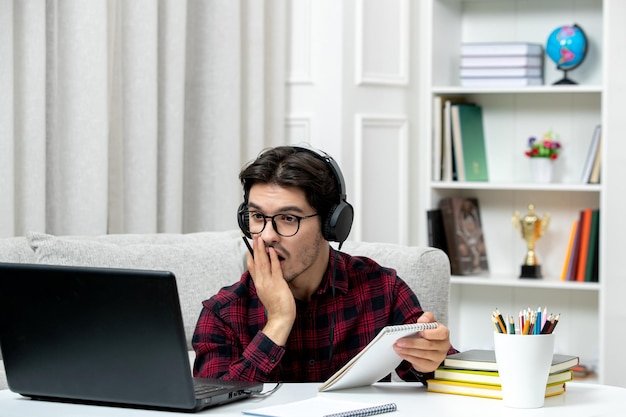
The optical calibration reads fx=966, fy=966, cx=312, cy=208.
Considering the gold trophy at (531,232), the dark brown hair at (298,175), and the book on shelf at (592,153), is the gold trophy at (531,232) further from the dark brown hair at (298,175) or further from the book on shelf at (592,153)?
the dark brown hair at (298,175)

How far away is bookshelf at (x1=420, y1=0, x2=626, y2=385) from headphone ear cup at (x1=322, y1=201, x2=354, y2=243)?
5.94 ft

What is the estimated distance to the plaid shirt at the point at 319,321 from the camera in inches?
66.6

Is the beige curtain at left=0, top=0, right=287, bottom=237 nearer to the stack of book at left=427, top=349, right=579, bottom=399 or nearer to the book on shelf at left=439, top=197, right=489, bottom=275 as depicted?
the book on shelf at left=439, top=197, right=489, bottom=275

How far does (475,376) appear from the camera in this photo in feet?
4.75

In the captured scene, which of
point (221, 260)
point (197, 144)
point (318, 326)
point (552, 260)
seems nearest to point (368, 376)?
point (318, 326)

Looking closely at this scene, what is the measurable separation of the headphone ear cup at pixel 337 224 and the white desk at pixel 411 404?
33 cm

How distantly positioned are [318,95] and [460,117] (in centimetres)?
55

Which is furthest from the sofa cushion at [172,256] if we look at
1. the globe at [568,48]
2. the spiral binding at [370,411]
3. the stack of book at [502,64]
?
the globe at [568,48]

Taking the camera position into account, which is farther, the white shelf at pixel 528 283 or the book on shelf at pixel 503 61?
the book on shelf at pixel 503 61

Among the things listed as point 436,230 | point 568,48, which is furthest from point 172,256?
point 568,48

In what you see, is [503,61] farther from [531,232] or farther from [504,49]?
[531,232]

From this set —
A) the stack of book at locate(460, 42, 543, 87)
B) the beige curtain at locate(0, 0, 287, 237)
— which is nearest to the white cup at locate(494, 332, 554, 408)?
the beige curtain at locate(0, 0, 287, 237)

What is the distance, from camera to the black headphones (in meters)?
1.74

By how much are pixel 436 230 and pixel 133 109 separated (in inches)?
50.3
